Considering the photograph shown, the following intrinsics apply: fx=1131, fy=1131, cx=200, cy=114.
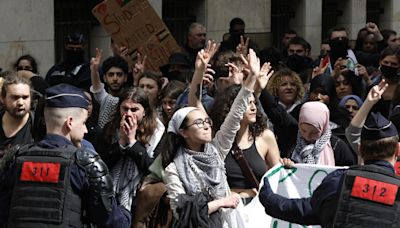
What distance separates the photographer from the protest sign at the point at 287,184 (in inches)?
307

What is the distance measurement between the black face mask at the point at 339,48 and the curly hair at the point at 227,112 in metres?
4.71

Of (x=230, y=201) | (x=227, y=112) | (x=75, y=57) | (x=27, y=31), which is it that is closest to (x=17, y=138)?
(x=227, y=112)

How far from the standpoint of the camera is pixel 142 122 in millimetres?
8359

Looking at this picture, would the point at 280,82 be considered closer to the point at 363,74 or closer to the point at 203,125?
the point at 363,74

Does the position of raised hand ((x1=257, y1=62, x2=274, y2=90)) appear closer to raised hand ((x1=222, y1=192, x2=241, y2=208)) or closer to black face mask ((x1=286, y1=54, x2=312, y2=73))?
raised hand ((x1=222, y1=192, x2=241, y2=208))

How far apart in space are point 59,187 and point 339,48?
733 centimetres

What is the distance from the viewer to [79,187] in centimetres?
611

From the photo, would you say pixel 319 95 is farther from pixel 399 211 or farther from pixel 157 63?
pixel 399 211

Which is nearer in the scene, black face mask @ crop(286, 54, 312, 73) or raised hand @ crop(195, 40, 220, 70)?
raised hand @ crop(195, 40, 220, 70)

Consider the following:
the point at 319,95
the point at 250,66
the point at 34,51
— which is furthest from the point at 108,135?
the point at 34,51

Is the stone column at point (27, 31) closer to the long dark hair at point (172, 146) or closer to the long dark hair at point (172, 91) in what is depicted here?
the long dark hair at point (172, 91)

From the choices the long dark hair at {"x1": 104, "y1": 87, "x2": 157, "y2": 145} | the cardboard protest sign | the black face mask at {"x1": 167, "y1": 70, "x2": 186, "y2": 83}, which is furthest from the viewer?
the cardboard protest sign

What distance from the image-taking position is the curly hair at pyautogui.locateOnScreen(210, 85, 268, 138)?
817cm

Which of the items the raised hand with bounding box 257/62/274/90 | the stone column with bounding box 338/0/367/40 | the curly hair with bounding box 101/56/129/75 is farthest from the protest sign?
the stone column with bounding box 338/0/367/40
